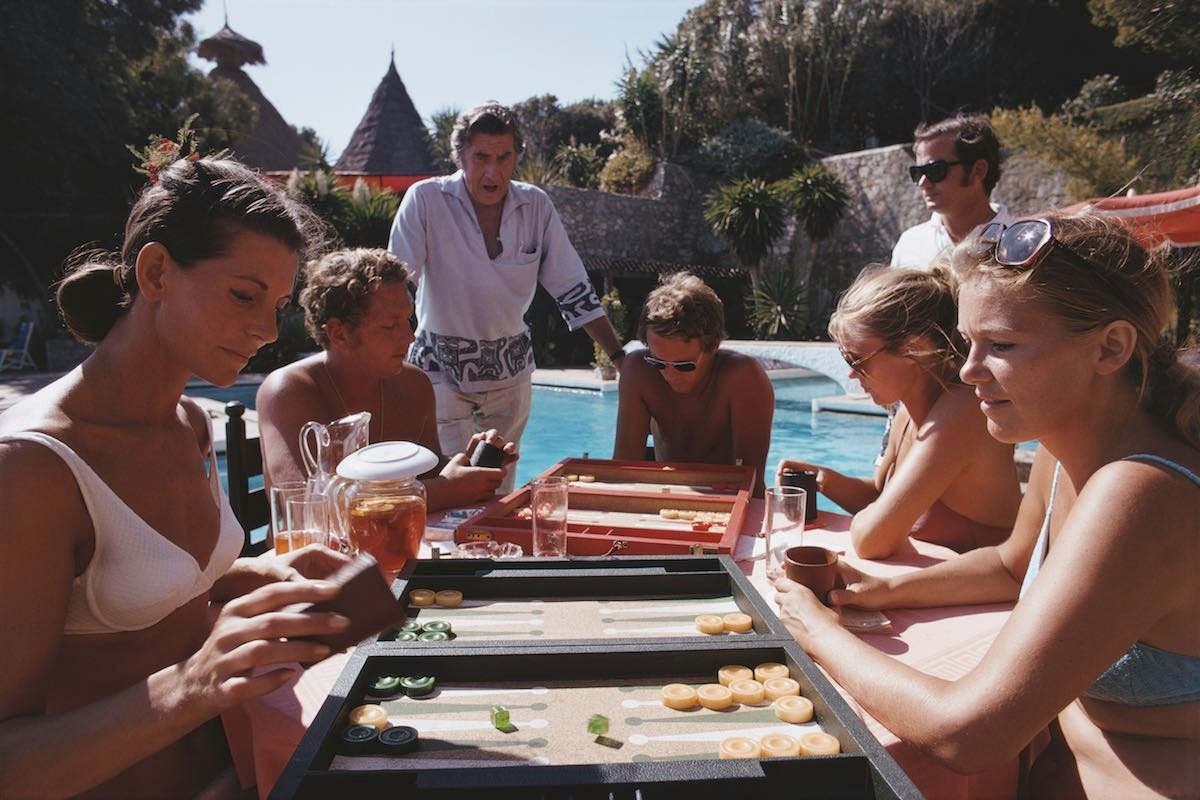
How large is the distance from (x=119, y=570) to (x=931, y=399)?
7.34 feet

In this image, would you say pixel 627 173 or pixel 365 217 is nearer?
pixel 365 217

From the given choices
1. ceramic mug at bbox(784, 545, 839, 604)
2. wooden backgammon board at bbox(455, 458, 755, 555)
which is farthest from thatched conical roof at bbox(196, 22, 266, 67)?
ceramic mug at bbox(784, 545, 839, 604)

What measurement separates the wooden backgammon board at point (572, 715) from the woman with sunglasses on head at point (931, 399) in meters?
0.91

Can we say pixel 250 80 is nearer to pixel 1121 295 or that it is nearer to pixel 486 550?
pixel 486 550

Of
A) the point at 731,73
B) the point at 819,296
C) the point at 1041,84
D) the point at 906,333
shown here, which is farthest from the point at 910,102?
the point at 906,333

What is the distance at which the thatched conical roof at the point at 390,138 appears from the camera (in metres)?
30.5

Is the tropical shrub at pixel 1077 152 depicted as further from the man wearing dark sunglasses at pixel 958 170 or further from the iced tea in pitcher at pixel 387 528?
the iced tea in pitcher at pixel 387 528

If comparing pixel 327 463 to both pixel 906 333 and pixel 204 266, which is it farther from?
pixel 906 333

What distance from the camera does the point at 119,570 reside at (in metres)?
1.43

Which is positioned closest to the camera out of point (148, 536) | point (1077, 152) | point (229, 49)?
point (148, 536)

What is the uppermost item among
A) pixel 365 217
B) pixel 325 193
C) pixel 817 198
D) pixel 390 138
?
pixel 390 138

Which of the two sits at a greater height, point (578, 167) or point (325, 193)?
point (578, 167)

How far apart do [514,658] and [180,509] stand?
32.8 inches

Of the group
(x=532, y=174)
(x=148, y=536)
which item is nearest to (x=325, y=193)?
(x=532, y=174)
